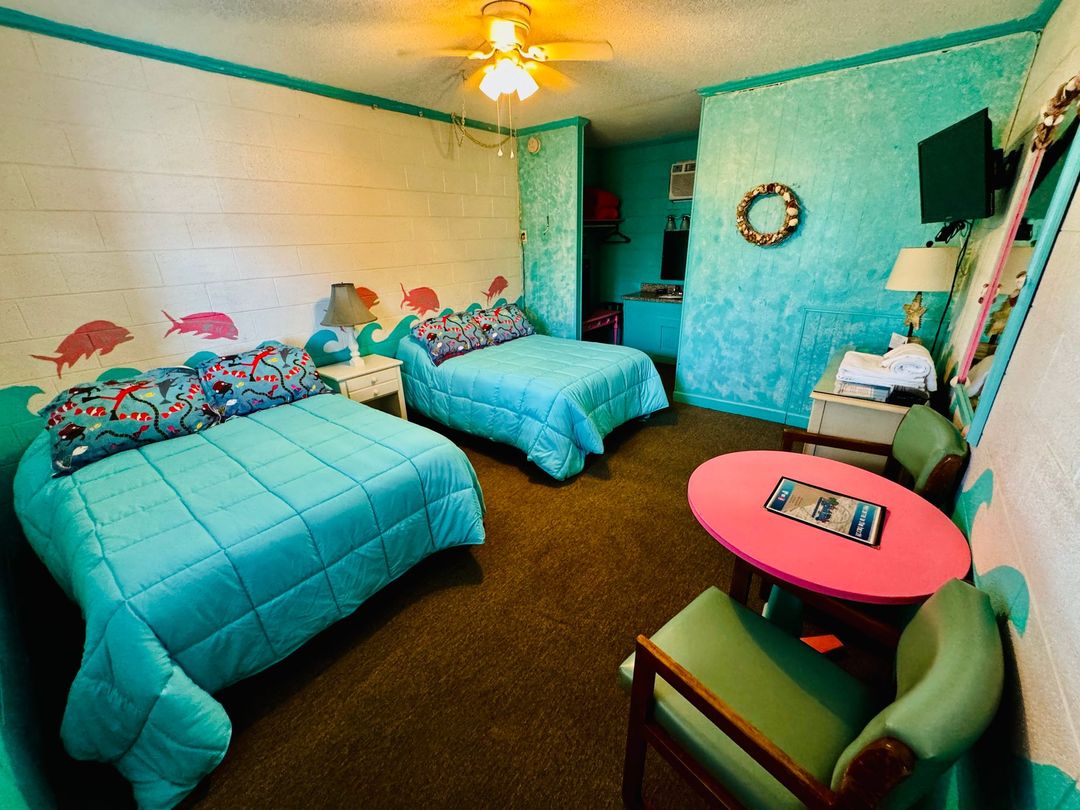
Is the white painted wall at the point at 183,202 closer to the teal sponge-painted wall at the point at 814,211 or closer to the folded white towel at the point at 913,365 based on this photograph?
the teal sponge-painted wall at the point at 814,211

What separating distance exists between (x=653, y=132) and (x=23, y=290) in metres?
4.80

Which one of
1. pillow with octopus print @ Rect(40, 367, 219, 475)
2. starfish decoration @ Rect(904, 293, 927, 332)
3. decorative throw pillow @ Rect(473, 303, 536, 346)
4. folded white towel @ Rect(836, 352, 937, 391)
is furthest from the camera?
decorative throw pillow @ Rect(473, 303, 536, 346)

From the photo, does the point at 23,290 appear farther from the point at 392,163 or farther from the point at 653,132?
the point at 653,132

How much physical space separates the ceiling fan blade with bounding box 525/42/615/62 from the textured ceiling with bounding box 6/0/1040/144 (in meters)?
0.06

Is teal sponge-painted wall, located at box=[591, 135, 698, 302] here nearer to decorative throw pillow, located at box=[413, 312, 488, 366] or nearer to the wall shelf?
the wall shelf

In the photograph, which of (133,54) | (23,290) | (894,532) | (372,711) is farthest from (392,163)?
(894,532)

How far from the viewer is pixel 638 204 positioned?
514cm

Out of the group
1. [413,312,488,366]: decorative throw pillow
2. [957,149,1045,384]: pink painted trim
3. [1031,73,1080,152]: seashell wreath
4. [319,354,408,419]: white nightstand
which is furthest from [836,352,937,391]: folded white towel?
[319,354,408,419]: white nightstand

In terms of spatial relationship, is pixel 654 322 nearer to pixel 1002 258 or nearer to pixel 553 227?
pixel 553 227

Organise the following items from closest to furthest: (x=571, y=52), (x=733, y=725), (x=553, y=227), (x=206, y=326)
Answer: (x=733, y=725) < (x=571, y=52) < (x=206, y=326) < (x=553, y=227)

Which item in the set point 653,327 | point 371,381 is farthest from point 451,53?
point 653,327

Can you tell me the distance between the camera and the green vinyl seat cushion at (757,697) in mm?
912

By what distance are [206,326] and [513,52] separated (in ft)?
7.78

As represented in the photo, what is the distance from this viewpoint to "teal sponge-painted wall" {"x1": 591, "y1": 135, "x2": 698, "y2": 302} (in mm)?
4832
